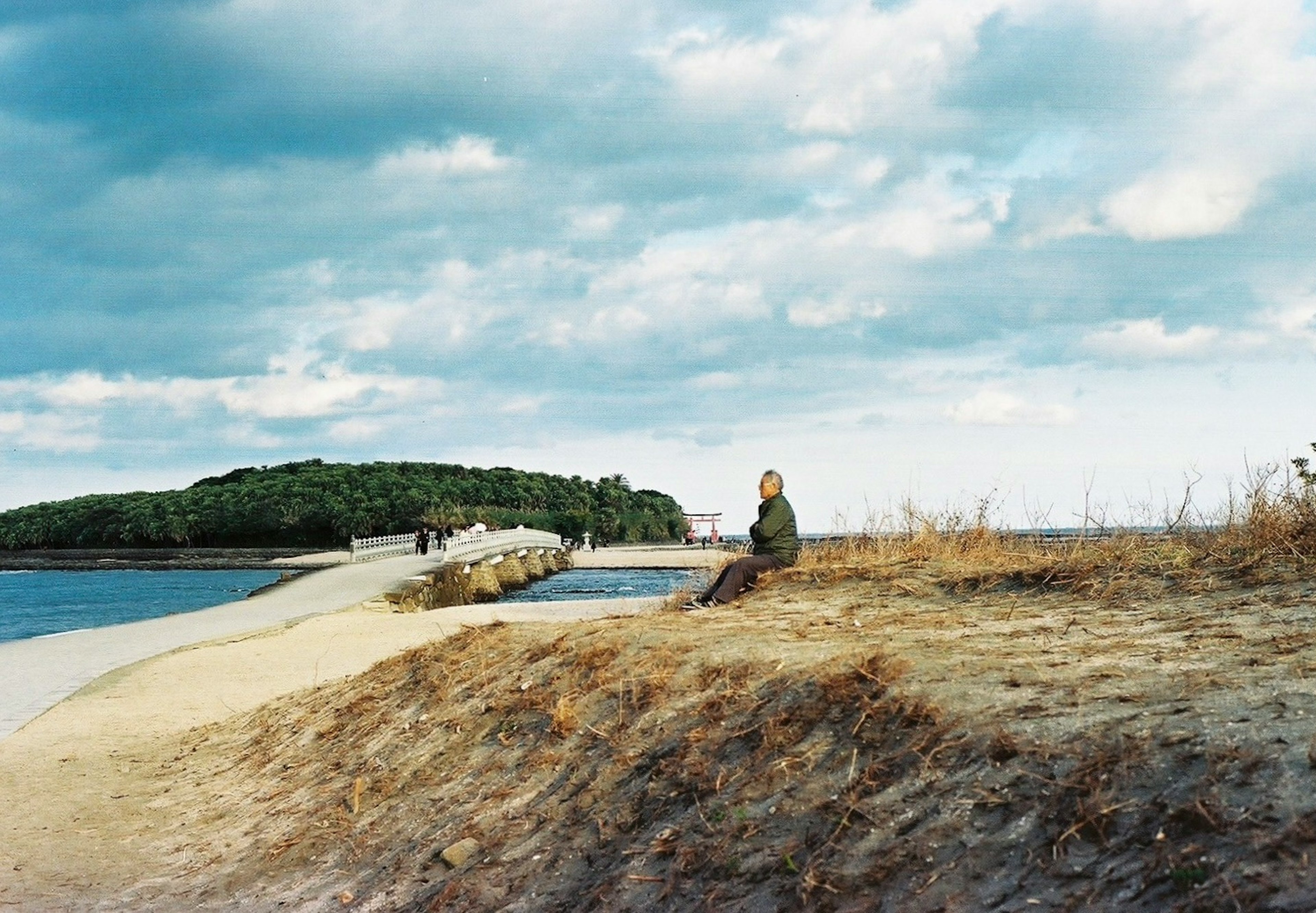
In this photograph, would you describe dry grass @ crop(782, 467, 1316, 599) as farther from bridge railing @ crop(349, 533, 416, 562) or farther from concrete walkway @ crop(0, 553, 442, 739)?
bridge railing @ crop(349, 533, 416, 562)

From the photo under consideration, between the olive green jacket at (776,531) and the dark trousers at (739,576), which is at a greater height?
the olive green jacket at (776,531)

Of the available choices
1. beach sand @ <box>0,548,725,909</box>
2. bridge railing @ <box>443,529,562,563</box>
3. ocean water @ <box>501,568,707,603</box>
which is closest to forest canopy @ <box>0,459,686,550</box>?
bridge railing @ <box>443,529,562,563</box>

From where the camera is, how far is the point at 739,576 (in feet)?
37.7

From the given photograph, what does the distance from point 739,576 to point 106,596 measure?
5451 cm

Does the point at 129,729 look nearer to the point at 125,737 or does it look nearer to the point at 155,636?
the point at 125,737

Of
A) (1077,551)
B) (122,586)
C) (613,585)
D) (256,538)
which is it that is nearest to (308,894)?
(1077,551)

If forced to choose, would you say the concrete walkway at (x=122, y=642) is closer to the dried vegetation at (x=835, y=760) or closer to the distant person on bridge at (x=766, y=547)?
the dried vegetation at (x=835, y=760)

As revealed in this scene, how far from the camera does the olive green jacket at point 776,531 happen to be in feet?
38.6

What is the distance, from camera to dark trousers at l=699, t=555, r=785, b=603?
11.3 m

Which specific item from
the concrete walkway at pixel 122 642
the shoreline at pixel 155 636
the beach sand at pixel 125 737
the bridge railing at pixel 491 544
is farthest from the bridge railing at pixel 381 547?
the beach sand at pixel 125 737

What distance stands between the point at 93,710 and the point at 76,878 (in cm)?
602

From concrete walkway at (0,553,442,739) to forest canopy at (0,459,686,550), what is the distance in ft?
231

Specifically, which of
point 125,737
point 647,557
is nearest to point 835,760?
point 125,737

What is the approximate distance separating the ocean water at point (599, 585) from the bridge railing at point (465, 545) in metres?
2.90
